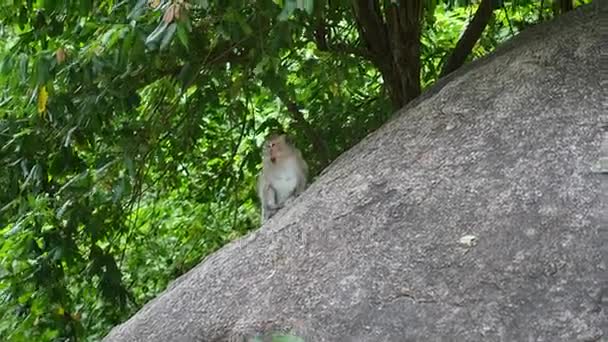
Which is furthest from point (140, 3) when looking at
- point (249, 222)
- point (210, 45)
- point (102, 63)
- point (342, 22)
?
point (249, 222)

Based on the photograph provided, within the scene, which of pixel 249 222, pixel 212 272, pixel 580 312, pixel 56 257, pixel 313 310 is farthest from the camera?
pixel 249 222

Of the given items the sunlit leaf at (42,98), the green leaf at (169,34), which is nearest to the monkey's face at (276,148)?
the sunlit leaf at (42,98)

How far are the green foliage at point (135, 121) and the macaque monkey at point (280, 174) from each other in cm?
37

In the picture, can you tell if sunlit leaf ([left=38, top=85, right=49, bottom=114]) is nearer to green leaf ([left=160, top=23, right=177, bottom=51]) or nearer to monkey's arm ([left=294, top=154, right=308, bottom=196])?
green leaf ([left=160, top=23, right=177, bottom=51])

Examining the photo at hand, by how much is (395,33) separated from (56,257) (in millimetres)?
2638

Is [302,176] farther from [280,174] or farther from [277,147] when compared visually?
[277,147]

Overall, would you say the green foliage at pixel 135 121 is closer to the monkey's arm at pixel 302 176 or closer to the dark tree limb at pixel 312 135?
the dark tree limb at pixel 312 135

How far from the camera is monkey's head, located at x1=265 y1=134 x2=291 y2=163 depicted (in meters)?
5.89

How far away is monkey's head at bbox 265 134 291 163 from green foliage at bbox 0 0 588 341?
328 mm

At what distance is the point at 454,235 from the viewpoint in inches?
145

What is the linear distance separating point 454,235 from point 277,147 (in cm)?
241

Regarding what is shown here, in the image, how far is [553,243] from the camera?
138 inches

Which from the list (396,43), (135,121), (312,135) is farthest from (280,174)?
(396,43)

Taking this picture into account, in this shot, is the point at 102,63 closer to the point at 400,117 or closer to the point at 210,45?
the point at 210,45
